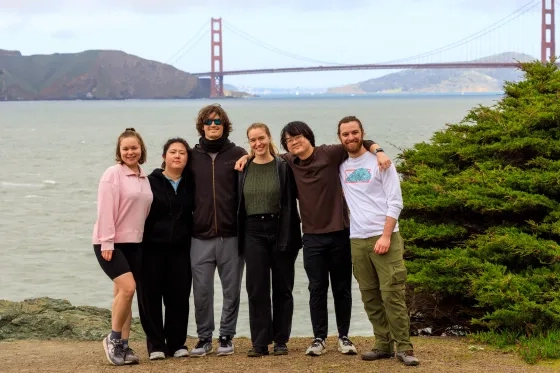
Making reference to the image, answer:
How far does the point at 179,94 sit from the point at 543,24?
10954 cm

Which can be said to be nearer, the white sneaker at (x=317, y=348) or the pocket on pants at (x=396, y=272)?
the pocket on pants at (x=396, y=272)

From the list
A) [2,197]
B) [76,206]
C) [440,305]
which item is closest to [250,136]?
[440,305]

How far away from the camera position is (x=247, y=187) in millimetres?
6246

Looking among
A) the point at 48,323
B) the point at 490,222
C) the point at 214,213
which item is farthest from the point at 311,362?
the point at 48,323

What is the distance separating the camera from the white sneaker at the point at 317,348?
641 cm

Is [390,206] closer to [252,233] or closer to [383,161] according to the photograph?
[383,161]

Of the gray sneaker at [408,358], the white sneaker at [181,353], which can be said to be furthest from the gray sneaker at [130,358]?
the gray sneaker at [408,358]

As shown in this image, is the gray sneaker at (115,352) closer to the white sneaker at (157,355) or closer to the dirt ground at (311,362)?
the dirt ground at (311,362)

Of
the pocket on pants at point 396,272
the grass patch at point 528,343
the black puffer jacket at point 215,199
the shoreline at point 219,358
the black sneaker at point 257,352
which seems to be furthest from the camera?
the black sneaker at point 257,352

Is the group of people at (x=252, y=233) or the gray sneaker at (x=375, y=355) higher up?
the group of people at (x=252, y=233)

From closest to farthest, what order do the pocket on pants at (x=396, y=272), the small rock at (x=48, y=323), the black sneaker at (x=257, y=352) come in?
the pocket on pants at (x=396, y=272)
the black sneaker at (x=257, y=352)
the small rock at (x=48, y=323)

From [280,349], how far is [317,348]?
0.85 feet

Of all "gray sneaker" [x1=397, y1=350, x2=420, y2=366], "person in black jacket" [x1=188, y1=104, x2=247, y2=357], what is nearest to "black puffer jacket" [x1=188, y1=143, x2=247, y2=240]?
"person in black jacket" [x1=188, y1=104, x2=247, y2=357]

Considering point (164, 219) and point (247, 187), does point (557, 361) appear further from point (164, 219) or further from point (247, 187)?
point (164, 219)
